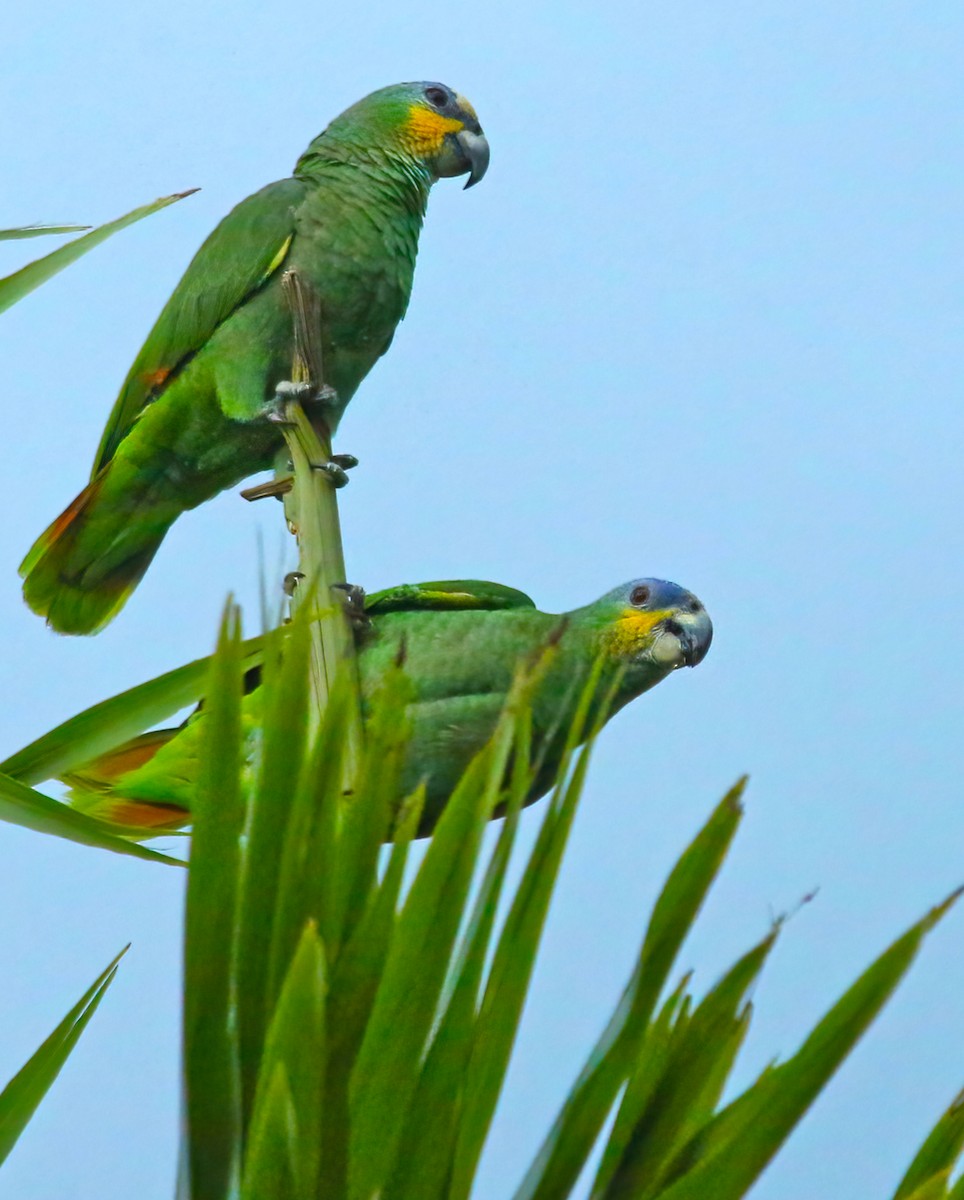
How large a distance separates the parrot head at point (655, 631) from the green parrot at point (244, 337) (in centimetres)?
53

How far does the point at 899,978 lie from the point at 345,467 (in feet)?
3.03

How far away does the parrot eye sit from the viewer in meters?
2.39

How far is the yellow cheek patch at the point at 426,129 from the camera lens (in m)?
2.35

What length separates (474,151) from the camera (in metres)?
2.42

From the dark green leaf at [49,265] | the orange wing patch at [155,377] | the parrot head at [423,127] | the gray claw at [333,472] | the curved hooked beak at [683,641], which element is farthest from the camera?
the parrot head at [423,127]

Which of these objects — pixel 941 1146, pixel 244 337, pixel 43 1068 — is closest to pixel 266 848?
pixel 43 1068

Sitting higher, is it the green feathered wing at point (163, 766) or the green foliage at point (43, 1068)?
the green feathered wing at point (163, 766)

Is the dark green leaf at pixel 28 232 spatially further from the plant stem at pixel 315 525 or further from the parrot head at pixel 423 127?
the parrot head at pixel 423 127

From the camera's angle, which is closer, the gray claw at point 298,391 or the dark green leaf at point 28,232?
the dark green leaf at point 28,232

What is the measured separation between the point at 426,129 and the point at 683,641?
106cm

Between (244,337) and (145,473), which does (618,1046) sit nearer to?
(244,337)

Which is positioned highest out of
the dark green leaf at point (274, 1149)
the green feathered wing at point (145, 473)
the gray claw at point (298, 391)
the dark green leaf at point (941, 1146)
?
the green feathered wing at point (145, 473)

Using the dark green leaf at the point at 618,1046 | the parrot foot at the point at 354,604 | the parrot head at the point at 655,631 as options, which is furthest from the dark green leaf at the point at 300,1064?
the parrot head at the point at 655,631

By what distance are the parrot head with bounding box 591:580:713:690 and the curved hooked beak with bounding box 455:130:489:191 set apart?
3.03 feet
